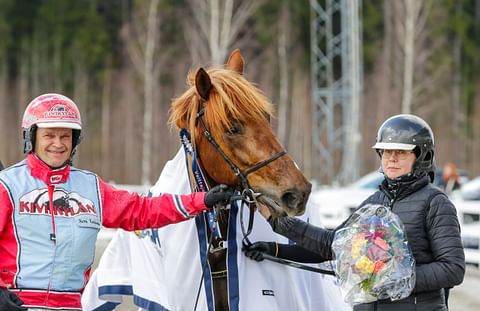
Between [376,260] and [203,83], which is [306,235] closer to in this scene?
[376,260]

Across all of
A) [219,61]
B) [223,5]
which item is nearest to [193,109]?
[219,61]

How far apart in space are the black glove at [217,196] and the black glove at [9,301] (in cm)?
90

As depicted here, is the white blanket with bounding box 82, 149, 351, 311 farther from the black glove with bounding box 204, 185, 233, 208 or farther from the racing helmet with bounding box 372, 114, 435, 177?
the racing helmet with bounding box 372, 114, 435, 177

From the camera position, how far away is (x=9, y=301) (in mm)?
3180

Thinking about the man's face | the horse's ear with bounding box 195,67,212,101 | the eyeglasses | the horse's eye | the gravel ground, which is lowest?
the gravel ground

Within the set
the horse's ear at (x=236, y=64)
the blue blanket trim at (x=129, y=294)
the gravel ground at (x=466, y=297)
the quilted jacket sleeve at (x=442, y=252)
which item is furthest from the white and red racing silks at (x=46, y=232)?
the gravel ground at (x=466, y=297)

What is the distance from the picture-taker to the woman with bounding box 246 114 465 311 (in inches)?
134

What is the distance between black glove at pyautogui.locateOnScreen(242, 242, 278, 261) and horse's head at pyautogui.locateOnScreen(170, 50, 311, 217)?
1.23ft

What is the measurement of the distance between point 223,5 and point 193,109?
994 inches

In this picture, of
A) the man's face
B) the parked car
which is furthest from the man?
the parked car

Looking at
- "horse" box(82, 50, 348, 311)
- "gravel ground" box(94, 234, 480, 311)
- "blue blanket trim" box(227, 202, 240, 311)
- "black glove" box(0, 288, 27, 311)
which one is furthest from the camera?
"gravel ground" box(94, 234, 480, 311)

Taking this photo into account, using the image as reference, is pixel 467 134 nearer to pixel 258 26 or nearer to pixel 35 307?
pixel 258 26

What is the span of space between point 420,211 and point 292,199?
552 millimetres

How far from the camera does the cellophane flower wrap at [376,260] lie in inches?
133
